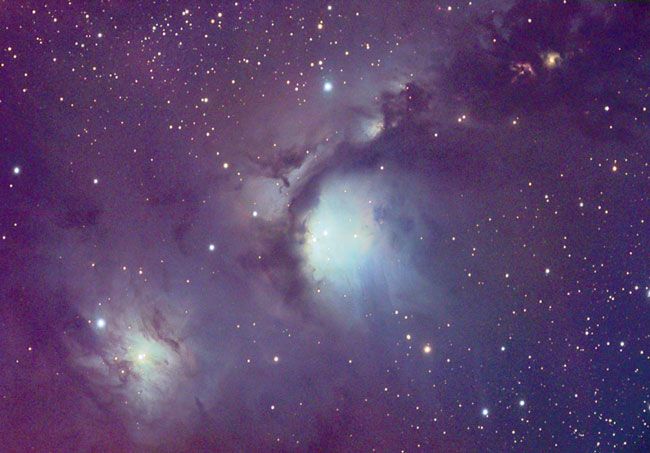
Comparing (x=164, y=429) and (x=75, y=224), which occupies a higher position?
(x=75, y=224)

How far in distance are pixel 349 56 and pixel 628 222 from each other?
3395mm

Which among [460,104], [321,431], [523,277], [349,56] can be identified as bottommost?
[321,431]

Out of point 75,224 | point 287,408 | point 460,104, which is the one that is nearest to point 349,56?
point 460,104

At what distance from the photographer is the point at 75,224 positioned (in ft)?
14.7

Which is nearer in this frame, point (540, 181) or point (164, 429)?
point (540, 181)

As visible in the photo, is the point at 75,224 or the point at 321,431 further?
the point at 321,431

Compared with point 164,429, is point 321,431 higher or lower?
higher

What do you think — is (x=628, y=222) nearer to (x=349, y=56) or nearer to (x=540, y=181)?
(x=540, y=181)

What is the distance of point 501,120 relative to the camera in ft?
14.8

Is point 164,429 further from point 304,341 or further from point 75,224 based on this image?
point 75,224

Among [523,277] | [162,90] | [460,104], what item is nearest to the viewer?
[162,90]

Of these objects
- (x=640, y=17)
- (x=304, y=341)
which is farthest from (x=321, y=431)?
(x=640, y=17)

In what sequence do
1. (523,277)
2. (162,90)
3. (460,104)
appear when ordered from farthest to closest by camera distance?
(523,277)
(460,104)
(162,90)

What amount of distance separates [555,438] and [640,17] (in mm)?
4406
